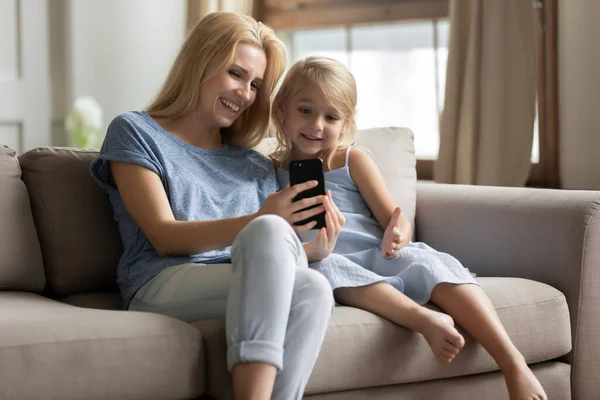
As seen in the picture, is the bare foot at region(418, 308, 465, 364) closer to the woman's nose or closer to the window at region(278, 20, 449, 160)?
the woman's nose

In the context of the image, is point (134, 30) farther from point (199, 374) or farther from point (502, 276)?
point (199, 374)

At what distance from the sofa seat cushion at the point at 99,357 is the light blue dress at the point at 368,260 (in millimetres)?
380

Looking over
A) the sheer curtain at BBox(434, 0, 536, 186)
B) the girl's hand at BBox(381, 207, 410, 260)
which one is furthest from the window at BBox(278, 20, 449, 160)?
the girl's hand at BBox(381, 207, 410, 260)

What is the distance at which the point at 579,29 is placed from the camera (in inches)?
122

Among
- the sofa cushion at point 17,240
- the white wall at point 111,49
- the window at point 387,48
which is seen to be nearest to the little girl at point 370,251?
the sofa cushion at point 17,240

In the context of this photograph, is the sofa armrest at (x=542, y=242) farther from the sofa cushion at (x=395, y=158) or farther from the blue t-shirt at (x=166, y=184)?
the blue t-shirt at (x=166, y=184)

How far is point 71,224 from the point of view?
201cm

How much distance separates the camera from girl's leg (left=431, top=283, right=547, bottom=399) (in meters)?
1.72

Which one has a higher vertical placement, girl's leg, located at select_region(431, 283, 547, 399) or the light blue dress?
the light blue dress

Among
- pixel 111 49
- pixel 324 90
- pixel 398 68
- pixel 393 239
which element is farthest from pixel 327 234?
pixel 111 49

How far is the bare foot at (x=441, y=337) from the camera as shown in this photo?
1.69 metres

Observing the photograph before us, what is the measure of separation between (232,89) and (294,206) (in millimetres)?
399

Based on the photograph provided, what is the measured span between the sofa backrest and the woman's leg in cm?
54

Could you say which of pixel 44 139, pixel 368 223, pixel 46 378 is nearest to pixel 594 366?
pixel 368 223
